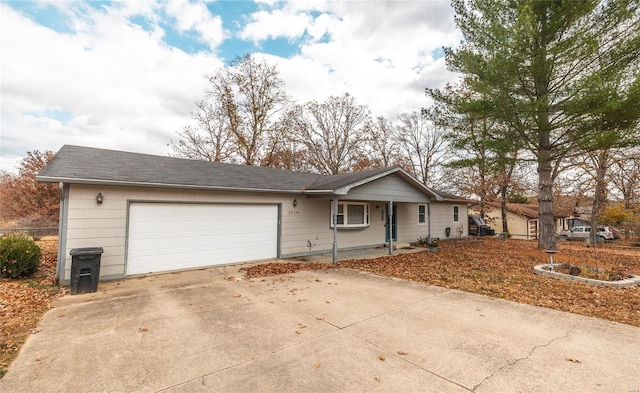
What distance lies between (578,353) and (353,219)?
28.9 ft

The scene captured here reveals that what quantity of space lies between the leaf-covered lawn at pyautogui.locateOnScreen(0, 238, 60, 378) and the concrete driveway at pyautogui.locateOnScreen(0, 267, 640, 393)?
17 cm

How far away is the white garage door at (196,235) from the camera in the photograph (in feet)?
24.2

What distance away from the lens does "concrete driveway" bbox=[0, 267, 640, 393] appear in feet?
9.11

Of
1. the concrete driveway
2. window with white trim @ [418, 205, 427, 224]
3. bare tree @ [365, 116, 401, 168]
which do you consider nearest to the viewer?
the concrete driveway

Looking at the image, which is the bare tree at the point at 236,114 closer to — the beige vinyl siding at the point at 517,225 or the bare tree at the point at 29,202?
the bare tree at the point at 29,202

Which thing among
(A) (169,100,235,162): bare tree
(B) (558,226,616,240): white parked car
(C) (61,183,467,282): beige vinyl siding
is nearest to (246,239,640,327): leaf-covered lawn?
(C) (61,183,467,282): beige vinyl siding

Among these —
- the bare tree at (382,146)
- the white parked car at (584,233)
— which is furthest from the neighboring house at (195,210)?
the white parked car at (584,233)

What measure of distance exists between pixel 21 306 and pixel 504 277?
10533mm

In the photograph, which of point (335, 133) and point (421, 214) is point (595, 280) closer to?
point (421, 214)

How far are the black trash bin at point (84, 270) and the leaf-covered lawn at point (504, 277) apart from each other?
11.0ft

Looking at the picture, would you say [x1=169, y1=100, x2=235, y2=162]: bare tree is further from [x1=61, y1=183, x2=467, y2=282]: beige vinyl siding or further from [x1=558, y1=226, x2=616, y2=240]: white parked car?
[x1=558, y1=226, x2=616, y2=240]: white parked car

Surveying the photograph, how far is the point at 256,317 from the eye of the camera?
4.57 m

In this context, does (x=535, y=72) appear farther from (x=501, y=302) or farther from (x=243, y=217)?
(x=243, y=217)

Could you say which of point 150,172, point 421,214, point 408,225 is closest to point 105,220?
point 150,172
